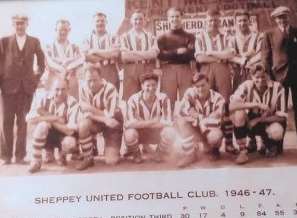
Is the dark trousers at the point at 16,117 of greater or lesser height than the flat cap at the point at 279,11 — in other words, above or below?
below

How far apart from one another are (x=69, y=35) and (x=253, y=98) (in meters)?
0.21

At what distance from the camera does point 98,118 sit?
498mm

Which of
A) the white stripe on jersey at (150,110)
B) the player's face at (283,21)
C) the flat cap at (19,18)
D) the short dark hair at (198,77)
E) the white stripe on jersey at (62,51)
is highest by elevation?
the flat cap at (19,18)

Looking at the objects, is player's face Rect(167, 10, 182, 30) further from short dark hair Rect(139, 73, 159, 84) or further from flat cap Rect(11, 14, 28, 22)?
flat cap Rect(11, 14, 28, 22)

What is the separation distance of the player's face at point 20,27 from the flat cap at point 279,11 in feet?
0.88

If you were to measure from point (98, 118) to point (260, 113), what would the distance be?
171 mm

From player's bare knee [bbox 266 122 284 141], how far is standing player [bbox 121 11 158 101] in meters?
0.14

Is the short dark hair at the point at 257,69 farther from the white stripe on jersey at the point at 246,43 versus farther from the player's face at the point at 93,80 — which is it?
the player's face at the point at 93,80

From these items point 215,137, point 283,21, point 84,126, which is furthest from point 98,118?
point 283,21

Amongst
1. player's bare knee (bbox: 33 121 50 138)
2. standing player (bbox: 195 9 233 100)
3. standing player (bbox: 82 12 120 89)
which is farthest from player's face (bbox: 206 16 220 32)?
player's bare knee (bbox: 33 121 50 138)

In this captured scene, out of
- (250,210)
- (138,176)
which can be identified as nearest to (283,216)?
(250,210)

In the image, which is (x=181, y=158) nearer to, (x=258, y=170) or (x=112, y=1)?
(x=258, y=170)

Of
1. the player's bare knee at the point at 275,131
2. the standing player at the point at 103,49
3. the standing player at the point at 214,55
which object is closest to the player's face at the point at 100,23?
the standing player at the point at 103,49

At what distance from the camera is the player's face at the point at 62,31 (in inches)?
20.2
